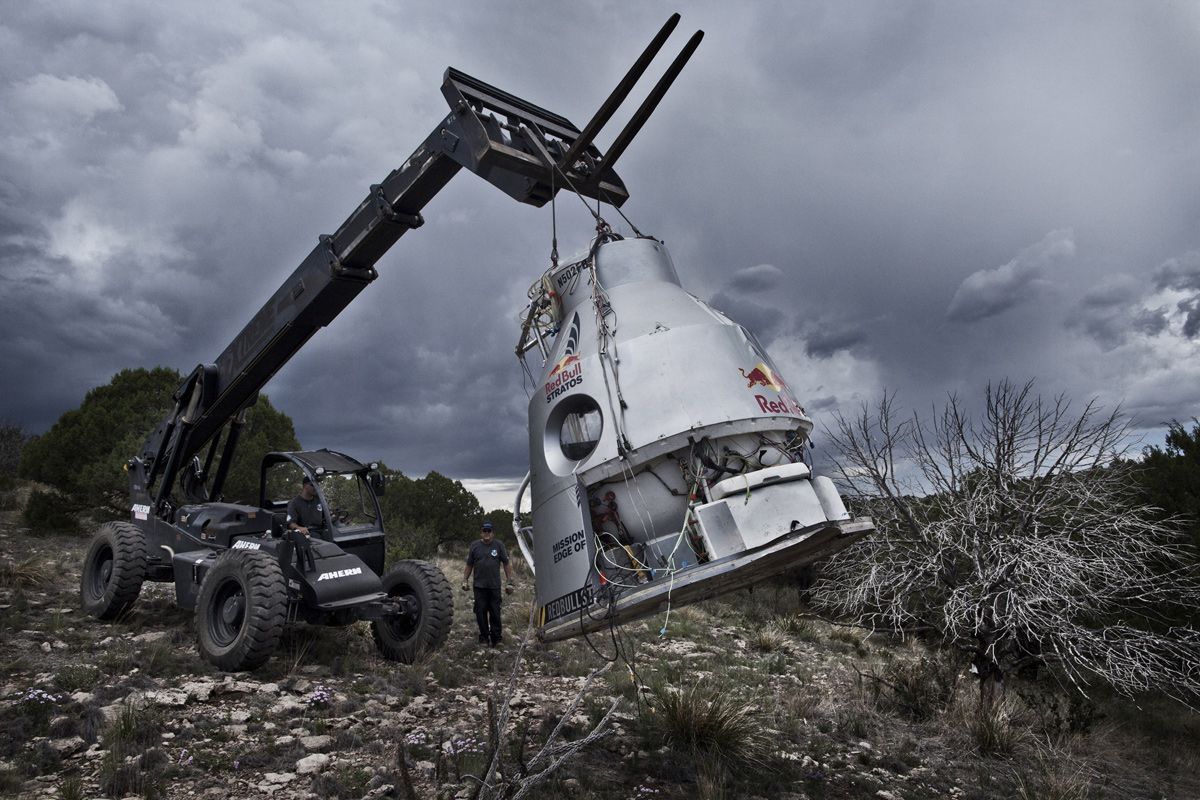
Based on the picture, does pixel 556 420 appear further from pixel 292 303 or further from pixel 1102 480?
pixel 1102 480

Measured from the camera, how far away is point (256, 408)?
20.4 metres

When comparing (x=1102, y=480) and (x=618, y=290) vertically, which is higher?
(x=618, y=290)

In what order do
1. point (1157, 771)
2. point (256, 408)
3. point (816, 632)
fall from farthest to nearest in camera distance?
1. point (256, 408)
2. point (816, 632)
3. point (1157, 771)

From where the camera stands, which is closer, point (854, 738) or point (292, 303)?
point (854, 738)

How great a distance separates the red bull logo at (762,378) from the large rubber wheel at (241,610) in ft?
16.6

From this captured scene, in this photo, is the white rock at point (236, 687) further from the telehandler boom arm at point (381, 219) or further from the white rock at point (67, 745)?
the telehandler boom arm at point (381, 219)

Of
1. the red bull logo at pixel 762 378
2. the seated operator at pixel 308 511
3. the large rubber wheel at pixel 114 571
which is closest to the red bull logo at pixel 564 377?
the red bull logo at pixel 762 378

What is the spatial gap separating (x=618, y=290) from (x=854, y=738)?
5.25 meters

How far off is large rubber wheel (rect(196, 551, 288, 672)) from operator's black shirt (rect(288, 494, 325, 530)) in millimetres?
797

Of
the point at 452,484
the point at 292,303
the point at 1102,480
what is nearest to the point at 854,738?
the point at 1102,480

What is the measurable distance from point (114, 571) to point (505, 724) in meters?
7.09

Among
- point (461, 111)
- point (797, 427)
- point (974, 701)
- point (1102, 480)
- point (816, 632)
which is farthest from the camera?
point (816, 632)

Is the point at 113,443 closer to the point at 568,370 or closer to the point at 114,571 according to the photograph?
the point at 114,571

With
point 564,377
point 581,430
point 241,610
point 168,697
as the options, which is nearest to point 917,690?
point 581,430
